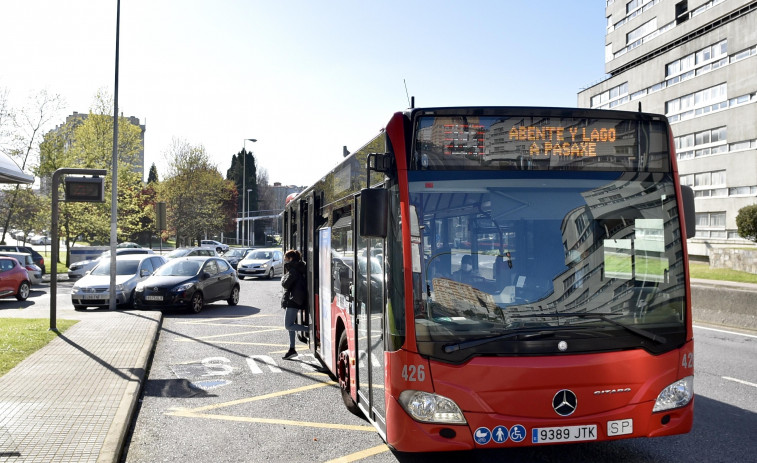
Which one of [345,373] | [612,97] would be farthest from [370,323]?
[612,97]

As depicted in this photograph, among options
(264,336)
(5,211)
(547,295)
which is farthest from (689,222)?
(5,211)

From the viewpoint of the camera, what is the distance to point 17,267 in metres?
22.2

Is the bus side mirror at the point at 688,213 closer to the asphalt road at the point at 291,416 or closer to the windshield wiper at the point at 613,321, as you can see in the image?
the windshield wiper at the point at 613,321

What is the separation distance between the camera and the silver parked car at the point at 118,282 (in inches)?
733

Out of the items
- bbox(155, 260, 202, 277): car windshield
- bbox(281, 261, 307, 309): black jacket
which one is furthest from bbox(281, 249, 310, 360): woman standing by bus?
bbox(155, 260, 202, 277): car windshield

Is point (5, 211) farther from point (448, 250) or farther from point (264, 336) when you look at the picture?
point (448, 250)

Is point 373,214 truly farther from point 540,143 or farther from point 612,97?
point 612,97

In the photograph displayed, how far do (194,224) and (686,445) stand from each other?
56.5 meters

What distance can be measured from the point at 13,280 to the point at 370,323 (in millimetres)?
19946

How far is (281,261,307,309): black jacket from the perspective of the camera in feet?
33.3

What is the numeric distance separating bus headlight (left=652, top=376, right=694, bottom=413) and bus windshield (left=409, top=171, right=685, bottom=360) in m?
0.31

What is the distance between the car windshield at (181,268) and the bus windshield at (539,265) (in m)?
14.9

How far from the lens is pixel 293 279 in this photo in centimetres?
1020

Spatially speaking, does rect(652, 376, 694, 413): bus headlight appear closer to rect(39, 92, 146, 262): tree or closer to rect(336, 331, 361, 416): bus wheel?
rect(336, 331, 361, 416): bus wheel
